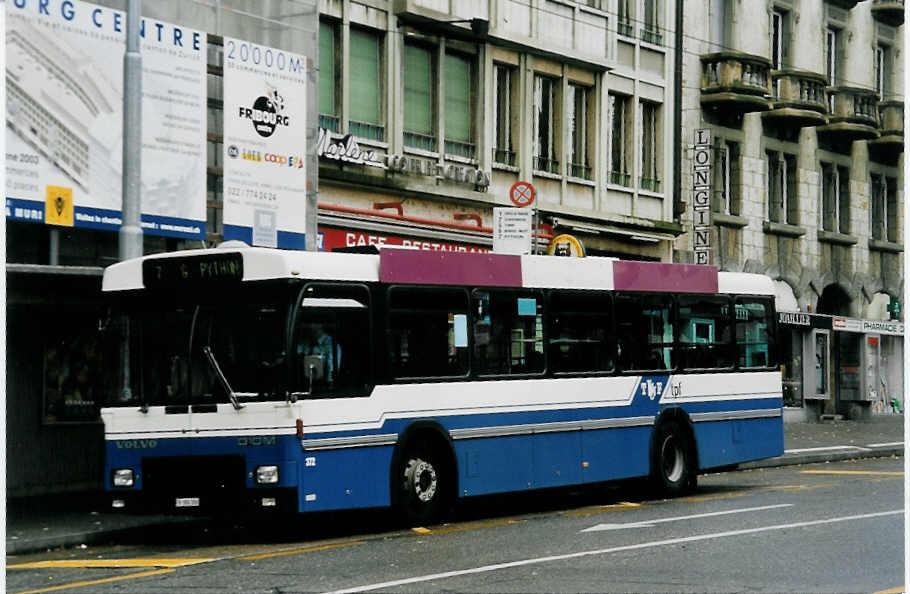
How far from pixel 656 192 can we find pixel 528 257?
65.4ft

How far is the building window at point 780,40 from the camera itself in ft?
144

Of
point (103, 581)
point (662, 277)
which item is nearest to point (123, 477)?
point (103, 581)

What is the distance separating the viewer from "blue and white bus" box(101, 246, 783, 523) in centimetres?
1605

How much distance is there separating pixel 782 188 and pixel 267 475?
100 ft

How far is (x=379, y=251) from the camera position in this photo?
17141mm

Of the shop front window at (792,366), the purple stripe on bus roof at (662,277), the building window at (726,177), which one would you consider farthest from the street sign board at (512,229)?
the shop front window at (792,366)

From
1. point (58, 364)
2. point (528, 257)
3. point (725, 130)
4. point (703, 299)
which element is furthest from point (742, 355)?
point (725, 130)

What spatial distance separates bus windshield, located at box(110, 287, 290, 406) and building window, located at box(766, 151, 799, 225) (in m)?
28.8

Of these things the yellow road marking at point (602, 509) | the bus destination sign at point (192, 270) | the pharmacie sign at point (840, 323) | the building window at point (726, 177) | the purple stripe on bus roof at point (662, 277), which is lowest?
the yellow road marking at point (602, 509)

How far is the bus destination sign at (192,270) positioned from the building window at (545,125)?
18391 mm

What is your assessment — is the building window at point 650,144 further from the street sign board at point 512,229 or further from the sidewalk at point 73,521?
the street sign board at point 512,229

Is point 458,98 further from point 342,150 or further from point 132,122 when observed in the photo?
point 132,122

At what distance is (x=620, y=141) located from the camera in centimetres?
3778

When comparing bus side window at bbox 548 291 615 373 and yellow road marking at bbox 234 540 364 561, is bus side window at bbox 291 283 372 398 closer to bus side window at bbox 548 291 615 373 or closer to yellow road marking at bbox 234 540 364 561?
yellow road marking at bbox 234 540 364 561
